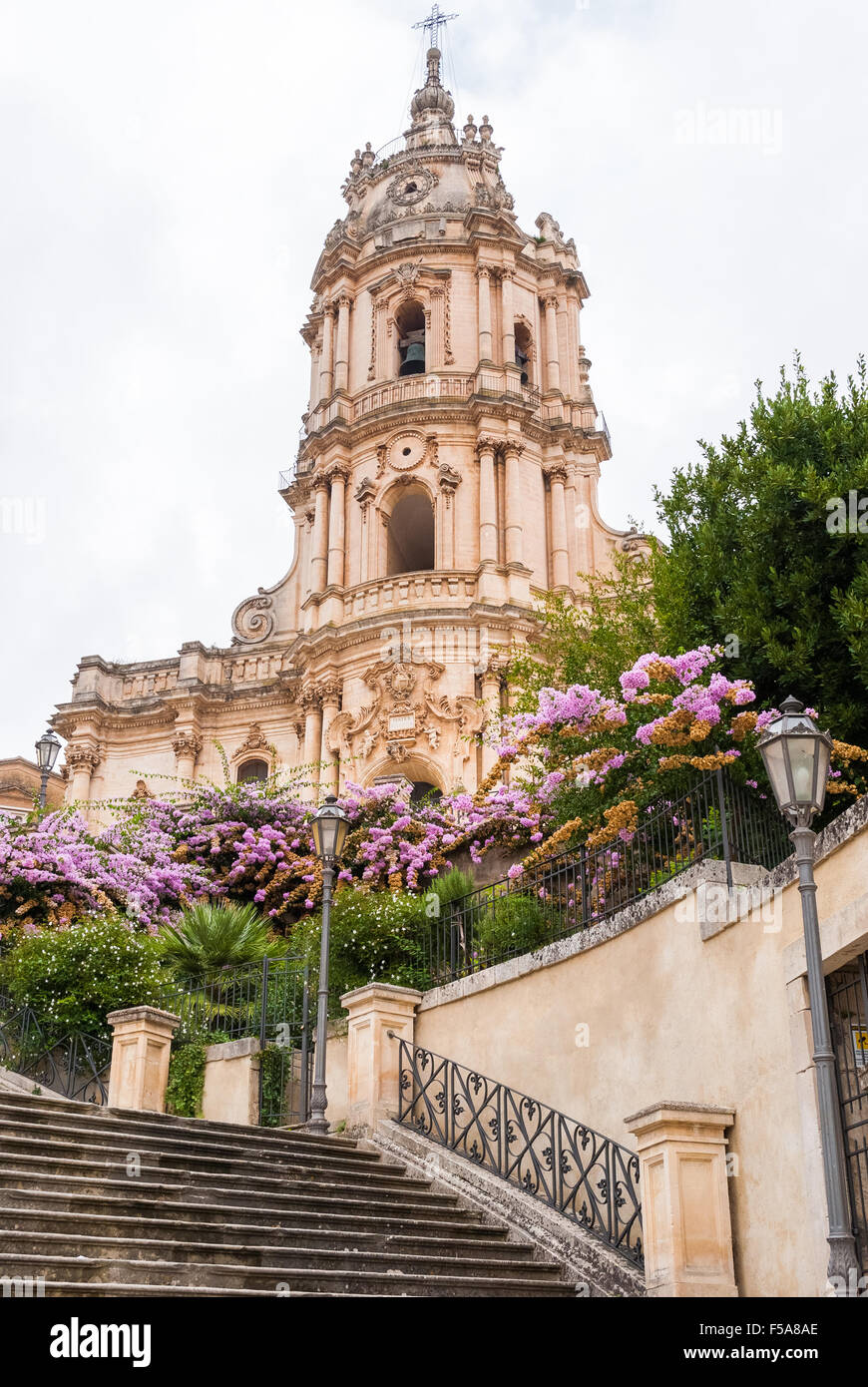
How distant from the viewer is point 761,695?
15219mm

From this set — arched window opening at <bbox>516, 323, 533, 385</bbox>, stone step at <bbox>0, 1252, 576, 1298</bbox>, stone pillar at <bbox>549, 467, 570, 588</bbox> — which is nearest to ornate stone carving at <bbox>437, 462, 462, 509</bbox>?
stone pillar at <bbox>549, 467, 570, 588</bbox>

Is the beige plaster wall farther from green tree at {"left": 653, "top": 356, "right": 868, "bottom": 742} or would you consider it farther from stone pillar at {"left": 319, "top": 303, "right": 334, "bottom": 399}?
stone pillar at {"left": 319, "top": 303, "right": 334, "bottom": 399}

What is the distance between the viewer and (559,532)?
113ft

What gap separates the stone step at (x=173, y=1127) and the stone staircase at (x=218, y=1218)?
0.06 ft

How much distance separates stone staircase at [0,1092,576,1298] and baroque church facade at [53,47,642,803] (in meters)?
18.3

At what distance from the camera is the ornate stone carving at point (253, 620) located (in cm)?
3666

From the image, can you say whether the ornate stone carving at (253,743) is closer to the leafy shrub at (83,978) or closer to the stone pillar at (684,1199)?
the leafy shrub at (83,978)

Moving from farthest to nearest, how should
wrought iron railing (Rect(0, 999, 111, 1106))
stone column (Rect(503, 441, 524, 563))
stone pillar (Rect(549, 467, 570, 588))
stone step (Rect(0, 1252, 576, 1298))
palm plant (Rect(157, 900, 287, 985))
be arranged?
stone pillar (Rect(549, 467, 570, 588)) < stone column (Rect(503, 441, 524, 563)) < palm plant (Rect(157, 900, 287, 985)) < wrought iron railing (Rect(0, 999, 111, 1106)) < stone step (Rect(0, 1252, 576, 1298))

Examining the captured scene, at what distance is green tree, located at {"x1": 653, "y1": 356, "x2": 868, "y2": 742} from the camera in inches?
546

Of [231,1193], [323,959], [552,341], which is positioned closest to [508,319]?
[552,341]

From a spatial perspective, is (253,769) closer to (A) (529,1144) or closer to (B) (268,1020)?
(B) (268,1020)
